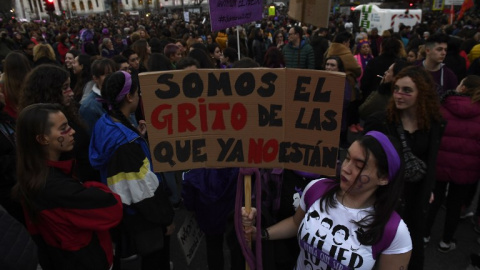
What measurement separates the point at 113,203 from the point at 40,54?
4663 mm

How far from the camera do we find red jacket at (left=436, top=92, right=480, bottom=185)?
114 inches

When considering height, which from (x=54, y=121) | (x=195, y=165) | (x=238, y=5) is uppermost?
(x=238, y=5)

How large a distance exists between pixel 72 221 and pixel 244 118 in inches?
43.7

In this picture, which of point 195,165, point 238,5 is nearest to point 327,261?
→ point 195,165

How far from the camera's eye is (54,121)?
203 centimetres

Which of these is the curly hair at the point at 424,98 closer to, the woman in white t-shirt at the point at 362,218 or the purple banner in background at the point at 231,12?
the woman in white t-shirt at the point at 362,218

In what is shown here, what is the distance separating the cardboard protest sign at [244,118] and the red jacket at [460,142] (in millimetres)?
1800

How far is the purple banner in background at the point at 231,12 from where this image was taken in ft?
14.3

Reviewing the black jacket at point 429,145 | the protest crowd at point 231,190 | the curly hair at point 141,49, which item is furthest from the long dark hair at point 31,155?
the curly hair at point 141,49

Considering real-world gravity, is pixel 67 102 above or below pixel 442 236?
above

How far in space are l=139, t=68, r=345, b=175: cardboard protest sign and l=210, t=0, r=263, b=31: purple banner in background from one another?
2780 mm

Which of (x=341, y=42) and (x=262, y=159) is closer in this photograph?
(x=262, y=159)

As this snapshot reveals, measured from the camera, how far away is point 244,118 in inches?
69.4

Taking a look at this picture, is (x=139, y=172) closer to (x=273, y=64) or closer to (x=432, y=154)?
(x=432, y=154)
